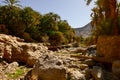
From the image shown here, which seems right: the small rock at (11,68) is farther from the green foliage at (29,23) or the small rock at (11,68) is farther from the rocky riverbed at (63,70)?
the green foliage at (29,23)

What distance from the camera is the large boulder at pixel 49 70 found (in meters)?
9.79

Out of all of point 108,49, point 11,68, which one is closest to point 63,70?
point 108,49

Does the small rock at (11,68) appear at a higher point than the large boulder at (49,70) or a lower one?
lower

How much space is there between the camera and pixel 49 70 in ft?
A: 33.0

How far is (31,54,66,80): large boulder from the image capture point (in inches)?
386

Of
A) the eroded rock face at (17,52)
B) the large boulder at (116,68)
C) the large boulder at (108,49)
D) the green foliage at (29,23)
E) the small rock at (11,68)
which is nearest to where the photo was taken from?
the large boulder at (116,68)

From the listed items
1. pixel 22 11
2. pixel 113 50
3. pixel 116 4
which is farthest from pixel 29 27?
pixel 113 50

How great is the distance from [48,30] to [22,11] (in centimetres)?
594

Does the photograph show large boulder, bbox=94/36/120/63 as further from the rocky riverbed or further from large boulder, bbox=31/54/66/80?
large boulder, bbox=31/54/66/80

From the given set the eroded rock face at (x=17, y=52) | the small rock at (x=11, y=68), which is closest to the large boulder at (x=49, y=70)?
the small rock at (x=11, y=68)

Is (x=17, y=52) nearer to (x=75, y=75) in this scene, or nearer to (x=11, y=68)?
(x=11, y=68)

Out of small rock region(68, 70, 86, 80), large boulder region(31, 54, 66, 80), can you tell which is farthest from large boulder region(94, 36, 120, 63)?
large boulder region(31, 54, 66, 80)

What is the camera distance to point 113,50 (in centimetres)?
1219

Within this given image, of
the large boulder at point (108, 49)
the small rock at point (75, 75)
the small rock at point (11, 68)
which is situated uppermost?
the large boulder at point (108, 49)
